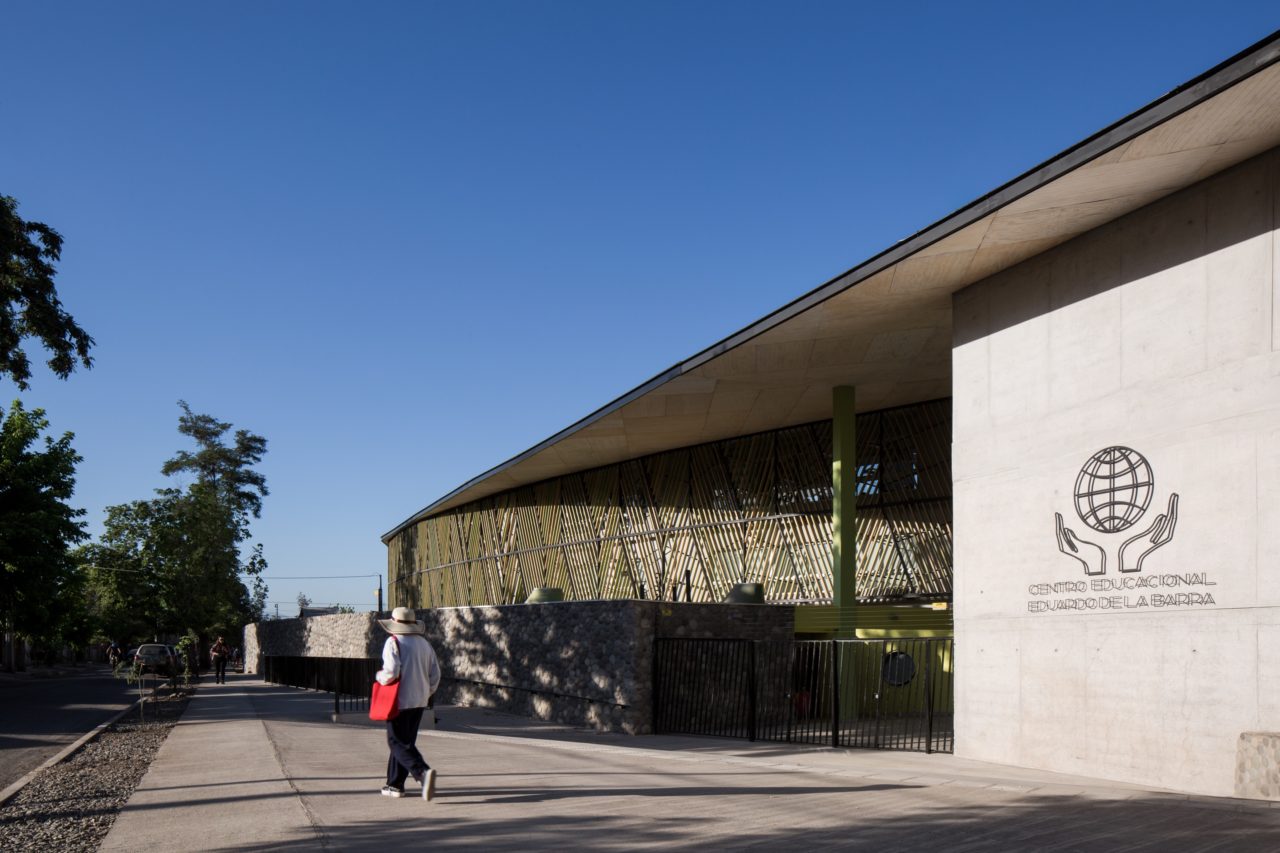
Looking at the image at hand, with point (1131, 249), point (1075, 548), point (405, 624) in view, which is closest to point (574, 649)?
point (1075, 548)

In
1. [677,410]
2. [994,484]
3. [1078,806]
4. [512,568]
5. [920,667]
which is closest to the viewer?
[1078,806]

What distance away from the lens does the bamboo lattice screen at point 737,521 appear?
22781 mm

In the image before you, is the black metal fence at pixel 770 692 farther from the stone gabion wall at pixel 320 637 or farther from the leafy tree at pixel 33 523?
the leafy tree at pixel 33 523

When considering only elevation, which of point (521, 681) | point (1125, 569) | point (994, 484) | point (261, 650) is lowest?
point (261, 650)

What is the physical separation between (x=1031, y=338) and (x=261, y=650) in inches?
1920

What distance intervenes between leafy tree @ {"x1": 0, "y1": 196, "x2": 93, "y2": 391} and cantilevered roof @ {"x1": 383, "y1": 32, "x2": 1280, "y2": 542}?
10348 millimetres

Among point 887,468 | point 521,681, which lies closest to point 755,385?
point 887,468

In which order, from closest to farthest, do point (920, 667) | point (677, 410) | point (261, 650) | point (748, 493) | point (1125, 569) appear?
point (1125, 569), point (920, 667), point (677, 410), point (748, 493), point (261, 650)

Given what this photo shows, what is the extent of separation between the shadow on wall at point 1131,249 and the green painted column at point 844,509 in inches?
262

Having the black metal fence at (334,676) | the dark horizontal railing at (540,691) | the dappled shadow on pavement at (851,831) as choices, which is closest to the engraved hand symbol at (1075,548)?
the dappled shadow on pavement at (851,831)

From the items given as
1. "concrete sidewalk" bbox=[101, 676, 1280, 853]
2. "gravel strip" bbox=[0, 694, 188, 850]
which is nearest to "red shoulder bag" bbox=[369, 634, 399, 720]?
"concrete sidewalk" bbox=[101, 676, 1280, 853]

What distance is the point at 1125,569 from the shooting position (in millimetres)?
11094

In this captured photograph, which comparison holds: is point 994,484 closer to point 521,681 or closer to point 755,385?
point 755,385

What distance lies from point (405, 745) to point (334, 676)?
15.8 metres
